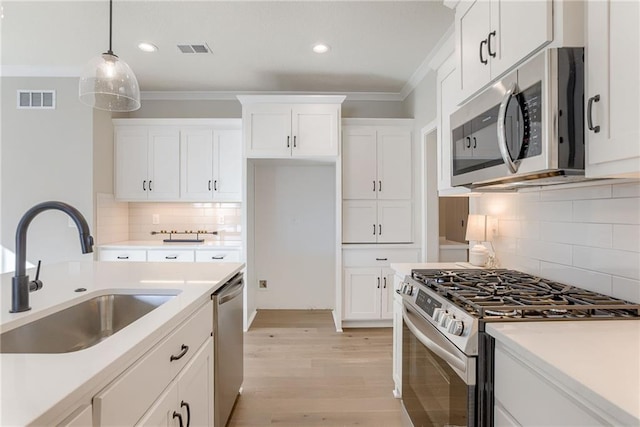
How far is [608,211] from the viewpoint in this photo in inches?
52.7

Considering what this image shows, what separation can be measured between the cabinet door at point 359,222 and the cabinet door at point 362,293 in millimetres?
348

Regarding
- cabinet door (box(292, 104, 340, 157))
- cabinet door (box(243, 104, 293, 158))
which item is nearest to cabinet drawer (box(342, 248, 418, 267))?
cabinet door (box(292, 104, 340, 157))

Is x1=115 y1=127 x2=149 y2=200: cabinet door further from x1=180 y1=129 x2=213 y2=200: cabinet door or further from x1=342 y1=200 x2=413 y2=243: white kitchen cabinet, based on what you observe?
x1=342 y1=200 x2=413 y2=243: white kitchen cabinet

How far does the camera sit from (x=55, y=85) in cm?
344

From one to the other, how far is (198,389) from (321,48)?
9.09ft

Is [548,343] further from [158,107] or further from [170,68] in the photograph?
[158,107]

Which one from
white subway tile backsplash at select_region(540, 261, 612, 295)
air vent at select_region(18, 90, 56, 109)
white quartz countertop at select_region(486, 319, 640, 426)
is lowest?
white quartz countertop at select_region(486, 319, 640, 426)

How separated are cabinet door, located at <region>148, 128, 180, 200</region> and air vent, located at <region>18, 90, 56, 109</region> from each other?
96 centimetres

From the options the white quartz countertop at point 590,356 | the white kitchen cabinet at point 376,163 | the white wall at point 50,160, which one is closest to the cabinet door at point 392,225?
the white kitchen cabinet at point 376,163

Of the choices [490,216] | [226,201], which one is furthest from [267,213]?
[490,216]

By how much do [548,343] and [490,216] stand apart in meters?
1.39

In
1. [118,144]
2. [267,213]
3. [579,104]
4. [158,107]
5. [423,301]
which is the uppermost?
[158,107]

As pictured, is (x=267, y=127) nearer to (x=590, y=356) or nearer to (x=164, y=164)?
(x=164, y=164)

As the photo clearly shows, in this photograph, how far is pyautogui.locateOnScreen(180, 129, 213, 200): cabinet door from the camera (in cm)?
377
